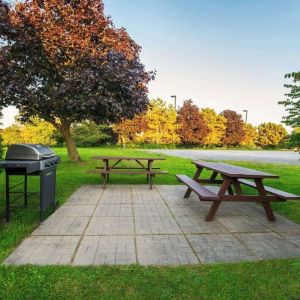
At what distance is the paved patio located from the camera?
4000 mm

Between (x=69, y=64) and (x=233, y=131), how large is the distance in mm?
48947

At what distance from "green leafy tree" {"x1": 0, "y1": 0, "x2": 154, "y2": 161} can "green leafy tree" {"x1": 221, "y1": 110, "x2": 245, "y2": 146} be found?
46.6 m

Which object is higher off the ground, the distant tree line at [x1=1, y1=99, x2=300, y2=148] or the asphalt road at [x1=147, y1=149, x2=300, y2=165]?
the distant tree line at [x1=1, y1=99, x2=300, y2=148]

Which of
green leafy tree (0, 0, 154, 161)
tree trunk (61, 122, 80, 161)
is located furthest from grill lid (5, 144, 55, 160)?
tree trunk (61, 122, 80, 161)

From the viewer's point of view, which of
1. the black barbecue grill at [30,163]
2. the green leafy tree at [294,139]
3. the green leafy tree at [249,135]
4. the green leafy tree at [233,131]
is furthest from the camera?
the green leafy tree at [249,135]

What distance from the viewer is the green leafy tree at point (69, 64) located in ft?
45.1

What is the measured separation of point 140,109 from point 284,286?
12945 mm

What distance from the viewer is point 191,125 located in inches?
2160

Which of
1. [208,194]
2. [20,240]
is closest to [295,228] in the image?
[208,194]

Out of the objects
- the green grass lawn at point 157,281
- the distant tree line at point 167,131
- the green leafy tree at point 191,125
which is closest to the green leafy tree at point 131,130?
the distant tree line at point 167,131

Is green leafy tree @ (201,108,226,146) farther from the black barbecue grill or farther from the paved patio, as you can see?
the black barbecue grill

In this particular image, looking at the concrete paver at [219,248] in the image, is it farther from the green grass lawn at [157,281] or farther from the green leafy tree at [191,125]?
the green leafy tree at [191,125]

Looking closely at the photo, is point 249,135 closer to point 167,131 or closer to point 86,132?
point 167,131

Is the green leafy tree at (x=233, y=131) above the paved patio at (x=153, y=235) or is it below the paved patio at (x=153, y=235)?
above
